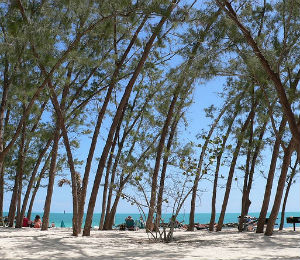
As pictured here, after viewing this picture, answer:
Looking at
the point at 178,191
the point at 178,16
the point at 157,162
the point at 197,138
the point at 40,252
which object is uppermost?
the point at 178,16

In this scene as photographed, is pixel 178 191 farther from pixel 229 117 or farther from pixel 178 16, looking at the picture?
pixel 229 117

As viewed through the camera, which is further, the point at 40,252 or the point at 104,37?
the point at 104,37

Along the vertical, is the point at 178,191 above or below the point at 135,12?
below

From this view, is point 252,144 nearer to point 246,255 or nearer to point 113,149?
point 113,149

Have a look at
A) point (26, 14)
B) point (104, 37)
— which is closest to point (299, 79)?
point (104, 37)

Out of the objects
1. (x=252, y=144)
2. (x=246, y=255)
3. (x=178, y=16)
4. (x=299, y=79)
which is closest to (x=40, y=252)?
(x=246, y=255)

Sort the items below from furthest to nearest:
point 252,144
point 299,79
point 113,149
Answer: point 113,149, point 252,144, point 299,79

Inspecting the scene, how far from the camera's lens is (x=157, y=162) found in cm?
1349

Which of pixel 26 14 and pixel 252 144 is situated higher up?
pixel 26 14

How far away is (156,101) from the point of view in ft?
57.5

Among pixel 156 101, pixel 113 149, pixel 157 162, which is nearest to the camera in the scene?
pixel 157 162

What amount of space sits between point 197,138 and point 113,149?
3.44m

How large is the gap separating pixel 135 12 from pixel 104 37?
2.47 metres

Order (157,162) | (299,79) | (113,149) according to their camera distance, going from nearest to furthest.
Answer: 1. (299,79)
2. (157,162)
3. (113,149)
